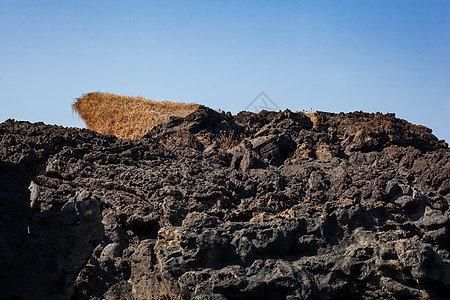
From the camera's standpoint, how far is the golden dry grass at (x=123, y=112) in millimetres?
28625

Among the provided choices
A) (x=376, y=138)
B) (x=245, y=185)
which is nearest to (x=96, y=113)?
(x=376, y=138)

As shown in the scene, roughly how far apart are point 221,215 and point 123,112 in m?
19.7

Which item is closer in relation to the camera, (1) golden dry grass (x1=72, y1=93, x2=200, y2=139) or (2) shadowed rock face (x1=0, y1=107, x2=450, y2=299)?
(2) shadowed rock face (x1=0, y1=107, x2=450, y2=299)

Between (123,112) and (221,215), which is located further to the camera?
(123,112)

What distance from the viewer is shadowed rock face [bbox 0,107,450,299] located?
7.95 meters

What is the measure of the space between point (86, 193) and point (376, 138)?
32.8ft

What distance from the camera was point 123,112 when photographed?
29.6m

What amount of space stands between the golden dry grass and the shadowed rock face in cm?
1167

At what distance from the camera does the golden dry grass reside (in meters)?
28.6

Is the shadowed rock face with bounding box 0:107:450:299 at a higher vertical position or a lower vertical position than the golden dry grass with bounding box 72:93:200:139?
lower

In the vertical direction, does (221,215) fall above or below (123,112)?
below

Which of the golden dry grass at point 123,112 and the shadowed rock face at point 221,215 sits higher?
the golden dry grass at point 123,112

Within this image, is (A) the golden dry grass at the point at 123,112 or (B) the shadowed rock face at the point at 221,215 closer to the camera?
(B) the shadowed rock face at the point at 221,215

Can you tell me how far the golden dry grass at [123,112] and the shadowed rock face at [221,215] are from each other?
1167 cm
